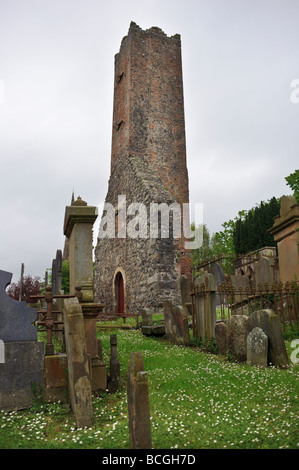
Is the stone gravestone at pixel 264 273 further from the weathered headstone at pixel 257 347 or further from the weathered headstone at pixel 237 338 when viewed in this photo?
the weathered headstone at pixel 257 347

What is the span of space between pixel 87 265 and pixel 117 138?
52.8 feet

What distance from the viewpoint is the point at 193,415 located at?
4516 millimetres

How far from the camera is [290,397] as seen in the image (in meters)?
4.88

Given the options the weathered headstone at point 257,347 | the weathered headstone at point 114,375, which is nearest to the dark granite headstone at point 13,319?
the weathered headstone at point 114,375

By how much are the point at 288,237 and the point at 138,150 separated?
10951 mm

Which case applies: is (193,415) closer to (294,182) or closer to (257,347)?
(257,347)

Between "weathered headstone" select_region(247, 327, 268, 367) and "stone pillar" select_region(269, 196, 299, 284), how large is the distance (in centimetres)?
398

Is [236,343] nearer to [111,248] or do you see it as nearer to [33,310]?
[33,310]

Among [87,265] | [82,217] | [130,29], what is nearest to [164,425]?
[87,265]

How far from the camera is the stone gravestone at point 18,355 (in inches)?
201

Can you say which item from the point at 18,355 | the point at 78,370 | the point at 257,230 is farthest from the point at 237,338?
the point at 257,230

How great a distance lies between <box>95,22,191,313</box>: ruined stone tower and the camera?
58.9 feet

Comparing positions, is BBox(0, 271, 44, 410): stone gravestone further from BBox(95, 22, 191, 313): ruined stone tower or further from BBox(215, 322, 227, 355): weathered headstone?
BBox(95, 22, 191, 313): ruined stone tower

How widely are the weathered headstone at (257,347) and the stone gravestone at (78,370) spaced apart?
11.0ft
